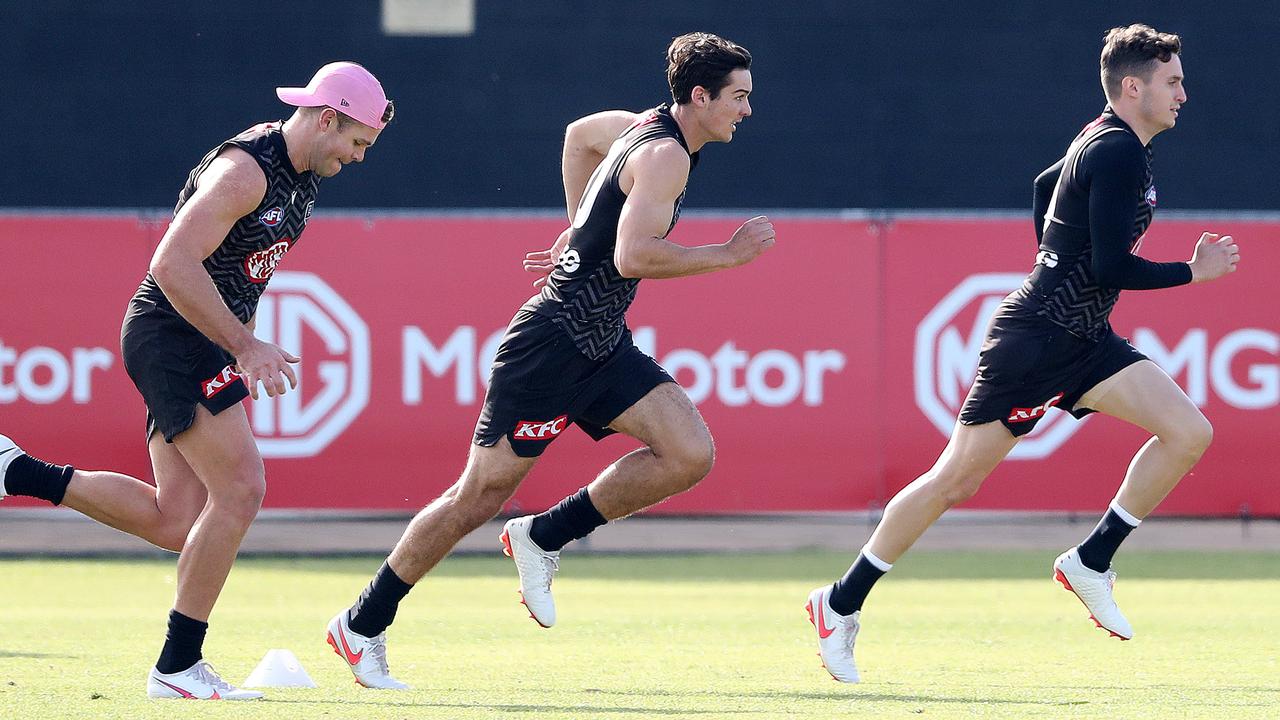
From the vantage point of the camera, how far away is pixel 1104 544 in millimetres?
7184

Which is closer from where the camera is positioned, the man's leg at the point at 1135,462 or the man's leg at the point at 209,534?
the man's leg at the point at 209,534

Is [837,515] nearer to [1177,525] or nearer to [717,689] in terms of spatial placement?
[1177,525]

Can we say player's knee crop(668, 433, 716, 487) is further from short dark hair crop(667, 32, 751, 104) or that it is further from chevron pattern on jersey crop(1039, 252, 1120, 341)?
chevron pattern on jersey crop(1039, 252, 1120, 341)

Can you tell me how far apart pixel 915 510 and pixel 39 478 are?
117 inches

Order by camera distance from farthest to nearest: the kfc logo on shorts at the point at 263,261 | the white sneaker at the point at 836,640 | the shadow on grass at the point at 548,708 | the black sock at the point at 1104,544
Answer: the black sock at the point at 1104,544, the white sneaker at the point at 836,640, the kfc logo on shorts at the point at 263,261, the shadow on grass at the point at 548,708

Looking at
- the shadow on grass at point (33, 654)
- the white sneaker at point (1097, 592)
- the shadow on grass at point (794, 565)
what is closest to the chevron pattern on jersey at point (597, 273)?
the white sneaker at point (1097, 592)

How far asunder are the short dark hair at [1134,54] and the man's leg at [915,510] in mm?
1266

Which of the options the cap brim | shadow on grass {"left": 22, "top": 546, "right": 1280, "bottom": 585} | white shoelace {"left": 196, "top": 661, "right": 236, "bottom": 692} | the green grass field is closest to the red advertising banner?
shadow on grass {"left": 22, "top": 546, "right": 1280, "bottom": 585}

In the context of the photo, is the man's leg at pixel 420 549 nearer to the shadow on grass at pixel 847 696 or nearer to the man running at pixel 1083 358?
the shadow on grass at pixel 847 696

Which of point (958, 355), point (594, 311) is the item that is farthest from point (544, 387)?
point (958, 355)

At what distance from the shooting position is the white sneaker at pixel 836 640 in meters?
6.77

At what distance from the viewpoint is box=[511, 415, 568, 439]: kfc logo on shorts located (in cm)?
667

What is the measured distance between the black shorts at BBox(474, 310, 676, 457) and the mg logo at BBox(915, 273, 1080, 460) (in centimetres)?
496

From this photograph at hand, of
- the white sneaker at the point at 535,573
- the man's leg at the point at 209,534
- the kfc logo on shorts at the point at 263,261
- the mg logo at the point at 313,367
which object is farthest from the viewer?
the mg logo at the point at 313,367
